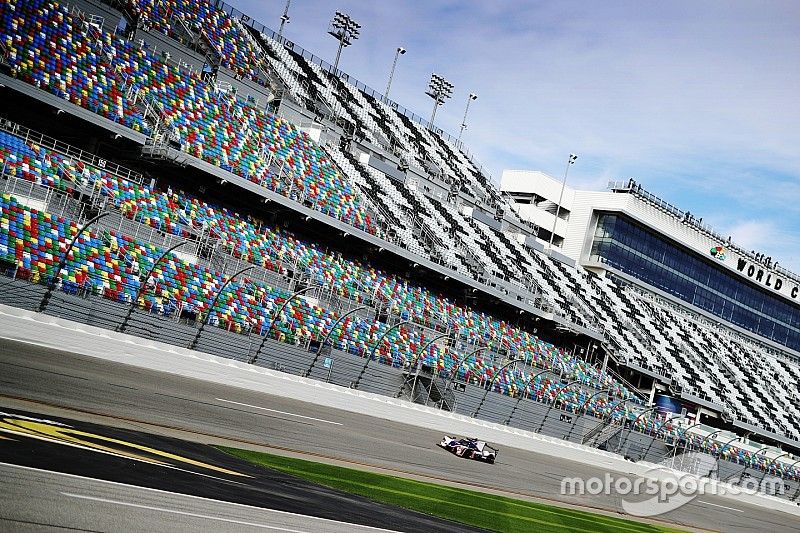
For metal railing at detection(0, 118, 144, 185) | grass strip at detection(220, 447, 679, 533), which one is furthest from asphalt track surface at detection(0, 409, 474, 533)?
metal railing at detection(0, 118, 144, 185)

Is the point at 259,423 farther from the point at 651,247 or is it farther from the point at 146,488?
the point at 651,247

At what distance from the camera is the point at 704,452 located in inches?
2217

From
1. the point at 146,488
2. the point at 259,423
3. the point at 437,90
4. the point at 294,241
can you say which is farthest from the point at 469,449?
the point at 437,90

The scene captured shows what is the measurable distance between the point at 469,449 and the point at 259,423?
35.0ft

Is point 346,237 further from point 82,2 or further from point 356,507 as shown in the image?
point 356,507

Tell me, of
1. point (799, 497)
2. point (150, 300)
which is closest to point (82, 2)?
point (150, 300)

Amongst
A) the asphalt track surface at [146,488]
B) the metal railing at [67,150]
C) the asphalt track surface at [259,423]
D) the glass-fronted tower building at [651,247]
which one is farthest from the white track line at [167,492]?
the glass-fronted tower building at [651,247]

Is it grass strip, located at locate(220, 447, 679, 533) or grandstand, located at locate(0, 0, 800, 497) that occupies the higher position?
grandstand, located at locate(0, 0, 800, 497)

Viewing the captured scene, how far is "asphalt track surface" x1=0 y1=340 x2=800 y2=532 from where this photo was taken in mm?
18312

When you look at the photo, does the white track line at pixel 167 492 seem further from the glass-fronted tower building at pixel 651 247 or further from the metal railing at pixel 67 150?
the glass-fronted tower building at pixel 651 247

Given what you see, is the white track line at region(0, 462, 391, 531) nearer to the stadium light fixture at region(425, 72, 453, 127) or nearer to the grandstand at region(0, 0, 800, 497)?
the grandstand at region(0, 0, 800, 497)

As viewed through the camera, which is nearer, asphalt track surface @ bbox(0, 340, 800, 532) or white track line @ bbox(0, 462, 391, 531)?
white track line @ bbox(0, 462, 391, 531)

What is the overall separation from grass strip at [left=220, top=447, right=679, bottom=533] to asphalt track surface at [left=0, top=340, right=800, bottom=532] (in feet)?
3.63

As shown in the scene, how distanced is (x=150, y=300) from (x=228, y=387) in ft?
21.1
